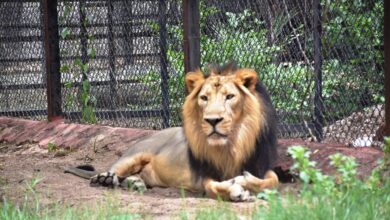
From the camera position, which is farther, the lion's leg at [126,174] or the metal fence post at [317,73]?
the metal fence post at [317,73]

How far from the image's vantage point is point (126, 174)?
7020 mm

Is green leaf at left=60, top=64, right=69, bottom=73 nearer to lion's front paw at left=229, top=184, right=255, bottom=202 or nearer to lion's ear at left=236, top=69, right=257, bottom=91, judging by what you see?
lion's ear at left=236, top=69, right=257, bottom=91

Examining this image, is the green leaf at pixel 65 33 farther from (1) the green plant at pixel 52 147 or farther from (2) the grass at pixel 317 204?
(2) the grass at pixel 317 204

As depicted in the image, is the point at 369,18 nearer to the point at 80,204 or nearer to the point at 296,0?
the point at 296,0

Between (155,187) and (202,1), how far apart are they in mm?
1840

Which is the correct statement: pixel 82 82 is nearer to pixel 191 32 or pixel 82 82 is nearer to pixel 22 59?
pixel 22 59

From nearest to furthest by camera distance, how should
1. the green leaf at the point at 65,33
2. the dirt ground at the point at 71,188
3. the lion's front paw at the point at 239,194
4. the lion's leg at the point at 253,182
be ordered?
the dirt ground at the point at 71,188
the lion's front paw at the point at 239,194
the lion's leg at the point at 253,182
the green leaf at the point at 65,33

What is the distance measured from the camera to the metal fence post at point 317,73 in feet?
23.2

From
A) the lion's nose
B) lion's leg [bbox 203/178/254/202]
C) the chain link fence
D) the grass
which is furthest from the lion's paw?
the grass

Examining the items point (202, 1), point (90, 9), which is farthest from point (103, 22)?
point (202, 1)

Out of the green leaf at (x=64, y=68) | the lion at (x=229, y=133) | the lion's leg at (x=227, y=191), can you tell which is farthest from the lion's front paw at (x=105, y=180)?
the green leaf at (x=64, y=68)

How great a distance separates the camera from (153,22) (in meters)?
8.43

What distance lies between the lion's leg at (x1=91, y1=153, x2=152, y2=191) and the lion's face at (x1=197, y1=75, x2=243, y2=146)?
0.79m

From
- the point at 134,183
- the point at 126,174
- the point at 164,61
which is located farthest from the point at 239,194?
the point at 164,61
